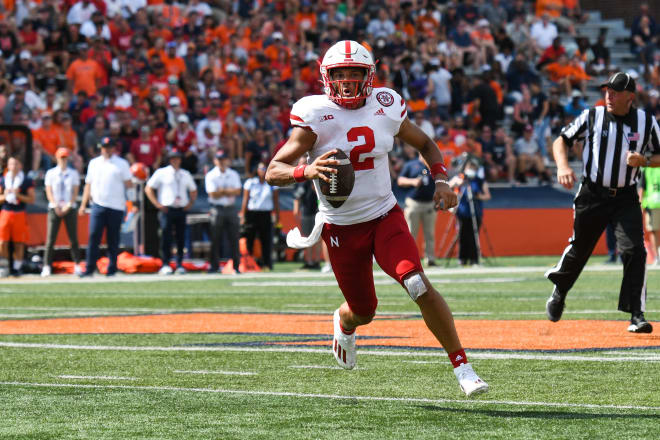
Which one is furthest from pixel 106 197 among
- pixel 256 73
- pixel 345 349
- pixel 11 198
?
pixel 345 349

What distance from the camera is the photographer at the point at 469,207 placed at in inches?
789

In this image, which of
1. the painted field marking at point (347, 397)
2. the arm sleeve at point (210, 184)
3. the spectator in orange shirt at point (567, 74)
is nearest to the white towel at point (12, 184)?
the arm sleeve at point (210, 184)

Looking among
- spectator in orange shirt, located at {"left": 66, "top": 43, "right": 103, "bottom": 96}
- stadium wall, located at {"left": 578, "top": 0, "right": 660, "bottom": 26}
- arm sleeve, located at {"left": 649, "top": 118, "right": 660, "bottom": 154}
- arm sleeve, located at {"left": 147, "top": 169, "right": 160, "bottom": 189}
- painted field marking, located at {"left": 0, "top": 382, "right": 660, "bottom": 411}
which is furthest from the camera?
stadium wall, located at {"left": 578, "top": 0, "right": 660, "bottom": 26}

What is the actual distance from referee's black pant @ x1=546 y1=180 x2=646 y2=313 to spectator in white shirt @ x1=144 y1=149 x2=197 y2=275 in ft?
34.7

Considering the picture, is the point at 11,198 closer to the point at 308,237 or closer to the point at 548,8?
the point at 308,237

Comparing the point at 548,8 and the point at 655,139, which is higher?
the point at 548,8

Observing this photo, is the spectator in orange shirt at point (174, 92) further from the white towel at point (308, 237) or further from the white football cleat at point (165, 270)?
the white towel at point (308, 237)

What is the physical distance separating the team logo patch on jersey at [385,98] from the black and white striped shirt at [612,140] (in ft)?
9.06

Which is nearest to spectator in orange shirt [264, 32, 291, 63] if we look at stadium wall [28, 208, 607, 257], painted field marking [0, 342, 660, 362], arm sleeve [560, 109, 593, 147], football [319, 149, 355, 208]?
stadium wall [28, 208, 607, 257]

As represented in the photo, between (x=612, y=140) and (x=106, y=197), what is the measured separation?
9.77 meters

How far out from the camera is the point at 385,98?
20.5ft

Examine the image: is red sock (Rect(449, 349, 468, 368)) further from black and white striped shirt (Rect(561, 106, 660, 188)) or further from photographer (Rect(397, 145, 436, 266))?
photographer (Rect(397, 145, 436, 266))

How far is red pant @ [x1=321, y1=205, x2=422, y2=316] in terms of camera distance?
604 centimetres

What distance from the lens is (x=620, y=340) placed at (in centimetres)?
828
